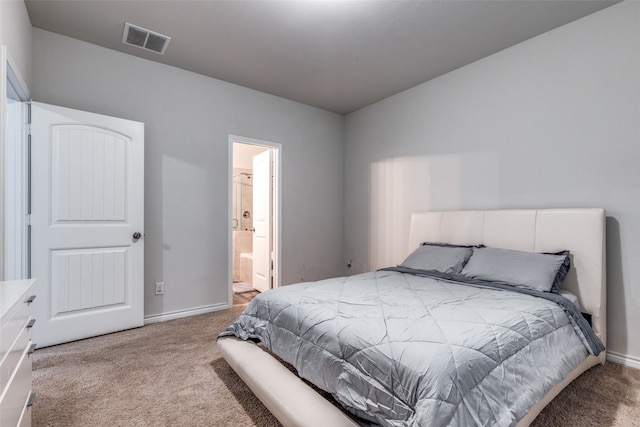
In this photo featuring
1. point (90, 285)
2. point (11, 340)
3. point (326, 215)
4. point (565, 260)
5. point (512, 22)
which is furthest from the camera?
point (326, 215)

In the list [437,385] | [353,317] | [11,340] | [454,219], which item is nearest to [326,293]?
[353,317]

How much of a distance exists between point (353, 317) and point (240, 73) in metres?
2.90

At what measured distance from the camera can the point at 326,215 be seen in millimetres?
4562

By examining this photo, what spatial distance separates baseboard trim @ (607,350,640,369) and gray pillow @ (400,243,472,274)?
3.87ft

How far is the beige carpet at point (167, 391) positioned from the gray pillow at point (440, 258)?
1.08 metres

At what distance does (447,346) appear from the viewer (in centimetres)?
130

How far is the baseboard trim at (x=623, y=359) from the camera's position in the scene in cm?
227

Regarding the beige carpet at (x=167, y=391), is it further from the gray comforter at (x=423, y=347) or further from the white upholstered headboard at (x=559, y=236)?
the white upholstered headboard at (x=559, y=236)

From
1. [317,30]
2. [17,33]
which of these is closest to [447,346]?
[317,30]

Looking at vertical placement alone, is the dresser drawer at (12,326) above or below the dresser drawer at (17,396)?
above

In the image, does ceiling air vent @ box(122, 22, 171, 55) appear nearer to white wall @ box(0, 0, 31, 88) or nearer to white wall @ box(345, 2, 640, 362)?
white wall @ box(0, 0, 31, 88)

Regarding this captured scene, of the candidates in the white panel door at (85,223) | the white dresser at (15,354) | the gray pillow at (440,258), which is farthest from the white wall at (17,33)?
the gray pillow at (440,258)

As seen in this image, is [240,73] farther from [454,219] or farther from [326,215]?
[454,219]

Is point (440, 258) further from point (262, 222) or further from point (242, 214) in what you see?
point (242, 214)
